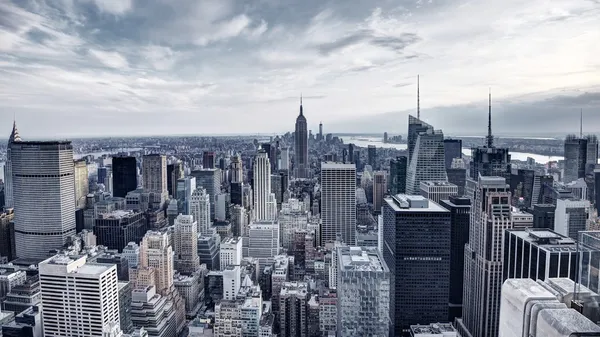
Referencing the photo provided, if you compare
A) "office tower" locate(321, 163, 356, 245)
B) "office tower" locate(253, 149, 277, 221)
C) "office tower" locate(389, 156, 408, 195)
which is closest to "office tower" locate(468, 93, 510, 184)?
"office tower" locate(389, 156, 408, 195)

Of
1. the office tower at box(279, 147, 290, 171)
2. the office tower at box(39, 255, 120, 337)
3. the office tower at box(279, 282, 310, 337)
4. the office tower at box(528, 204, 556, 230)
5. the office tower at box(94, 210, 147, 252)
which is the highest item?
the office tower at box(279, 147, 290, 171)

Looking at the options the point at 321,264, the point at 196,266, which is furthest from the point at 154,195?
the point at 321,264

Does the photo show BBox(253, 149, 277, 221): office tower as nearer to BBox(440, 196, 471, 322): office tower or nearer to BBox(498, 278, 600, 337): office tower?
BBox(440, 196, 471, 322): office tower

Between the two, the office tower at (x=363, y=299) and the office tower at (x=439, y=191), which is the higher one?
the office tower at (x=439, y=191)

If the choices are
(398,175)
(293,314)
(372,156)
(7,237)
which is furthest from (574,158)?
(7,237)

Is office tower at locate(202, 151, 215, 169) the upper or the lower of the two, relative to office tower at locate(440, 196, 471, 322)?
upper

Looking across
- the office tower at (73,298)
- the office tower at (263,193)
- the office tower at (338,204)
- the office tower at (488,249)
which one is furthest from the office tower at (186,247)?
the office tower at (488,249)

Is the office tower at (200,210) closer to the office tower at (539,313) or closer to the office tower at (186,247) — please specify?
the office tower at (186,247)
